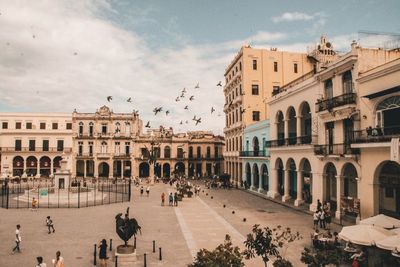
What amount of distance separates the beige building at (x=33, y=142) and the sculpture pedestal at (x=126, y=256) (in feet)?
188

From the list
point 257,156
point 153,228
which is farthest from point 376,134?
point 257,156

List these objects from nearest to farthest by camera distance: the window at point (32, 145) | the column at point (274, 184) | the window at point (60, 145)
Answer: the column at point (274, 184) → the window at point (32, 145) → the window at point (60, 145)

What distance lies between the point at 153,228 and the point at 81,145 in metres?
52.8

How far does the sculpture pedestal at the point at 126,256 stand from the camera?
15973 mm

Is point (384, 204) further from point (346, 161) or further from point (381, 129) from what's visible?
point (381, 129)

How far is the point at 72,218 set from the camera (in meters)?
26.4

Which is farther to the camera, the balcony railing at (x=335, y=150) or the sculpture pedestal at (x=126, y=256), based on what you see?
the balcony railing at (x=335, y=150)

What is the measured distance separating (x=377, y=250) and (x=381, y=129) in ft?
28.8

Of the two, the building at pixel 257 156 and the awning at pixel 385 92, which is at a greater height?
the awning at pixel 385 92

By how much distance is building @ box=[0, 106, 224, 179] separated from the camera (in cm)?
6938

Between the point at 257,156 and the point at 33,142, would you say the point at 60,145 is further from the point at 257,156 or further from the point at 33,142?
the point at 257,156

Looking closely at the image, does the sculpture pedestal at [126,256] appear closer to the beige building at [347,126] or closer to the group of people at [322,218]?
the group of people at [322,218]

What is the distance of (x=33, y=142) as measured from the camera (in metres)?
70.1

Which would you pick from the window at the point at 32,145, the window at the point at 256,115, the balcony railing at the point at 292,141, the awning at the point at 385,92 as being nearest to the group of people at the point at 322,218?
the awning at the point at 385,92
